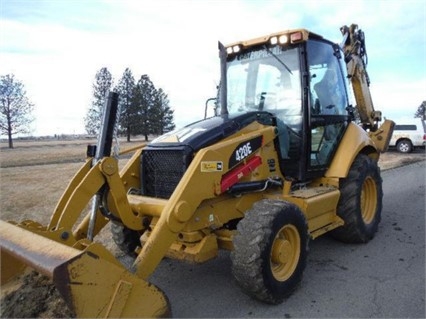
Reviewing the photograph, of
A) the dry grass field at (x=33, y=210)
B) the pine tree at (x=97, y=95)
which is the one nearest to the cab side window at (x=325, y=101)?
the dry grass field at (x=33, y=210)

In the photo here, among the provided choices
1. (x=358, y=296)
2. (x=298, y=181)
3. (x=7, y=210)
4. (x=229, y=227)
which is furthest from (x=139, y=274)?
(x=7, y=210)

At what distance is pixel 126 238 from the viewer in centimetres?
488

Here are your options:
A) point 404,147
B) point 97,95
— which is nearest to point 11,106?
point 97,95

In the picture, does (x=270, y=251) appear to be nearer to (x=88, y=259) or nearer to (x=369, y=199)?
(x=88, y=259)

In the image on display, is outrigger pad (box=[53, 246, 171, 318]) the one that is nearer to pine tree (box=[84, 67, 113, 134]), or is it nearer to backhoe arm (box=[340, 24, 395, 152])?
backhoe arm (box=[340, 24, 395, 152])

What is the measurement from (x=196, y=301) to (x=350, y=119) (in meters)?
3.72

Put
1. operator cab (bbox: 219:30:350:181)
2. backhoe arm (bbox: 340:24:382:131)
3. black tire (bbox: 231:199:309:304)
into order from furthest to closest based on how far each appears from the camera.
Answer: backhoe arm (bbox: 340:24:382:131) → operator cab (bbox: 219:30:350:181) → black tire (bbox: 231:199:309:304)

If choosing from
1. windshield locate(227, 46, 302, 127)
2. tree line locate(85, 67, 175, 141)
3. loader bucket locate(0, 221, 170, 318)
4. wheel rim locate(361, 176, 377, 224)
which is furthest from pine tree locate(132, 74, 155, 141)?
loader bucket locate(0, 221, 170, 318)

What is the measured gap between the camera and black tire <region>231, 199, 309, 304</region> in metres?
3.71

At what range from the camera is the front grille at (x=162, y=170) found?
4203mm

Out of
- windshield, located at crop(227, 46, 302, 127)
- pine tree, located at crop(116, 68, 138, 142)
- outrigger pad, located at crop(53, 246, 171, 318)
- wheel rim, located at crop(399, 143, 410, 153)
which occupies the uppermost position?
pine tree, located at crop(116, 68, 138, 142)

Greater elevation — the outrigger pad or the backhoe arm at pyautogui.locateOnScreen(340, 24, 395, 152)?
the backhoe arm at pyautogui.locateOnScreen(340, 24, 395, 152)

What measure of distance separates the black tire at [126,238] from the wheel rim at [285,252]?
5.67 ft

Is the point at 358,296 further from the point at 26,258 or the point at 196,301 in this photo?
the point at 26,258
